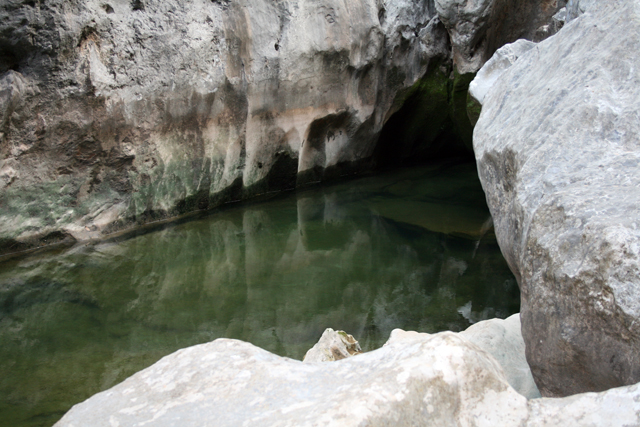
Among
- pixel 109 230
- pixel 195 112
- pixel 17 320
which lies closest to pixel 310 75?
pixel 195 112

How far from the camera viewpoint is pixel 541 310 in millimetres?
1902

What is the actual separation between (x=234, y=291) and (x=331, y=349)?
1.82 m

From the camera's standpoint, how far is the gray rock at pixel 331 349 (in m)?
2.68

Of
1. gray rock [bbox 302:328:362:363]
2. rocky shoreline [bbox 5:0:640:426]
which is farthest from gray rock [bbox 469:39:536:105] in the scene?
gray rock [bbox 302:328:362:363]

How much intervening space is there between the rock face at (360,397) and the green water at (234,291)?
5.52ft

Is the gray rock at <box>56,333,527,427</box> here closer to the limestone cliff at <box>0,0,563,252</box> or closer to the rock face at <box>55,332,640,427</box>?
the rock face at <box>55,332,640,427</box>

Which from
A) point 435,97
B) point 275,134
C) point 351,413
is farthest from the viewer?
point 435,97

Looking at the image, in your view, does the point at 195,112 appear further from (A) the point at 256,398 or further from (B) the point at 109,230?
(A) the point at 256,398

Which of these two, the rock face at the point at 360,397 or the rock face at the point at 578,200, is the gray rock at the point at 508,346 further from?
the rock face at the point at 360,397

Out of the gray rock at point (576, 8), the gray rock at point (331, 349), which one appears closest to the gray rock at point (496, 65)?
the gray rock at point (576, 8)

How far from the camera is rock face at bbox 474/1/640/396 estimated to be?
5.24 ft

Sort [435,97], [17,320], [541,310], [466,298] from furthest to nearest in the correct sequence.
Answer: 1. [435,97]
2. [466,298]
3. [17,320]
4. [541,310]

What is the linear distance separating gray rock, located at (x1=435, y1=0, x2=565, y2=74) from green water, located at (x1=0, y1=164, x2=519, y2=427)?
7.29ft

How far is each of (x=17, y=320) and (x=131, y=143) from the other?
246 cm
